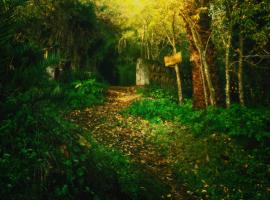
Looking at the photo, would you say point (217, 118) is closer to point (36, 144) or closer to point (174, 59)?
point (174, 59)

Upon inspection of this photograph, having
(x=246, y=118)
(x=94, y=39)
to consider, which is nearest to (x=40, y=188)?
(x=246, y=118)

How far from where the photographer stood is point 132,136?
10766 millimetres

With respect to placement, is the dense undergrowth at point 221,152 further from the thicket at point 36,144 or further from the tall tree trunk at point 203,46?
the thicket at point 36,144

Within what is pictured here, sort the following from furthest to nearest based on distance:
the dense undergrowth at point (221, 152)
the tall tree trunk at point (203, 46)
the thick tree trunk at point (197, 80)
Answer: the thick tree trunk at point (197, 80) < the tall tree trunk at point (203, 46) < the dense undergrowth at point (221, 152)

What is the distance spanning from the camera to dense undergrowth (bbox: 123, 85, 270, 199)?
24.1 ft

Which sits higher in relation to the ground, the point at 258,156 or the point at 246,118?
the point at 246,118

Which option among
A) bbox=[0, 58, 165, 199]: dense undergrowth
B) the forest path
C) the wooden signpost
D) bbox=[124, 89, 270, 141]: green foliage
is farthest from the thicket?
the wooden signpost

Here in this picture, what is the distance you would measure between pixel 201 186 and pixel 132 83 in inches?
784

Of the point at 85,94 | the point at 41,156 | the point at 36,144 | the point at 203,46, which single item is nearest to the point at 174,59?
the point at 203,46

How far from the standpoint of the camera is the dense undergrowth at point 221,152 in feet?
24.1

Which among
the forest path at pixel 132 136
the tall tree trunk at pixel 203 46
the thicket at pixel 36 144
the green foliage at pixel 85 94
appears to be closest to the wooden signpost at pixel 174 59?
the tall tree trunk at pixel 203 46

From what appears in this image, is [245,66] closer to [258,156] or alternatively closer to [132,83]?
[258,156]

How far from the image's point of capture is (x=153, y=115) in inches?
501

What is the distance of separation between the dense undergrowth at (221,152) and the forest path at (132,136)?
0.25 metres
